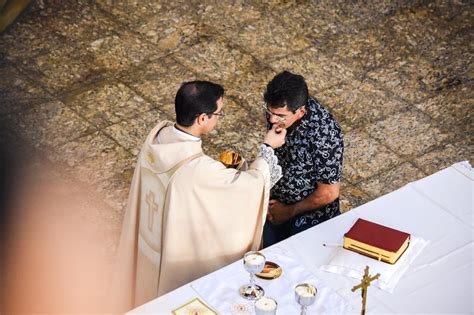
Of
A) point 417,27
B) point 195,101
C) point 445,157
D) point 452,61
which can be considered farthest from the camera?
point 417,27

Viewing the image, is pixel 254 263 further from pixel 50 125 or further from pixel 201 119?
pixel 50 125

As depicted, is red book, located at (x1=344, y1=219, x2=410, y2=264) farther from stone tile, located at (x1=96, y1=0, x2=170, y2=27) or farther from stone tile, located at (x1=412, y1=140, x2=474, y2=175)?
stone tile, located at (x1=96, y1=0, x2=170, y2=27)

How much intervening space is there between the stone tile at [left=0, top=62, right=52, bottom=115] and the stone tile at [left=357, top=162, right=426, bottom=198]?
8.75ft

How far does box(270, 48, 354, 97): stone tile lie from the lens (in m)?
8.02

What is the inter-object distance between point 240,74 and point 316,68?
662 millimetres

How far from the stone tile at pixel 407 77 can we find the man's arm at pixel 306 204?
9.36 ft

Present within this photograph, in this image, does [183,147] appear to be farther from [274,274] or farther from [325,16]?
[325,16]

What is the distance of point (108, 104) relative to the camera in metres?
7.65

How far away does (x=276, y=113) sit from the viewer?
4875mm

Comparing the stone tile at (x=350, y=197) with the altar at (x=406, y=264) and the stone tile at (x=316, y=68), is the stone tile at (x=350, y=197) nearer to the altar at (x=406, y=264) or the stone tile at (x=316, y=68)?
the stone tile at (x=316, y=68)

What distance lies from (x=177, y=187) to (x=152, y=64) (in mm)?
3711

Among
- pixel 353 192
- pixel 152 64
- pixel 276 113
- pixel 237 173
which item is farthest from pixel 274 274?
pixel 152 64

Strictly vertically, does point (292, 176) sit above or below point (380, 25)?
above

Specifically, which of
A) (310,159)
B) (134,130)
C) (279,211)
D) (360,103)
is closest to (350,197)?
(360,103)
